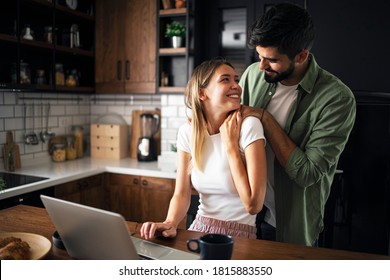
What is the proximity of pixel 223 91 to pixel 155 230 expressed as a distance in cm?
57

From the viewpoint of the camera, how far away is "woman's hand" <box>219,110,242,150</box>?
4.70 ft

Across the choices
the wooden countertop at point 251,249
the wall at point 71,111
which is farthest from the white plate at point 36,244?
the wall at point 71,111

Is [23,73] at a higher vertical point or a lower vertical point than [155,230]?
higher

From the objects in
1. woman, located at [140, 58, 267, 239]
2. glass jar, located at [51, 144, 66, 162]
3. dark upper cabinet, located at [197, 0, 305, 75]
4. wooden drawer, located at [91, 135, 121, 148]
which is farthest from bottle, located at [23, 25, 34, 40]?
woman, located at [140, 58, 267, 239]

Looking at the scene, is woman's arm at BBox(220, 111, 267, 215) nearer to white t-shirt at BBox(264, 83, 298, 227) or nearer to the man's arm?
the man's arm

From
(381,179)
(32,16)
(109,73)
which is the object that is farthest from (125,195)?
(381,179)

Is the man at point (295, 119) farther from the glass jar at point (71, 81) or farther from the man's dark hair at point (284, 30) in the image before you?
the glass jar at point (71, 81)

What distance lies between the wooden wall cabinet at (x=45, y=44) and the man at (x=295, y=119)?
1647 mm

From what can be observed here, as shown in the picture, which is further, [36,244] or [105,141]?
[105,141]

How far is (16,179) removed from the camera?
258 centimetres

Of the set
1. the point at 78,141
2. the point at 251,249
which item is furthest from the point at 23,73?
the point at 251,249

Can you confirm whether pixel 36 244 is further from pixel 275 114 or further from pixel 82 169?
pixel 82 169

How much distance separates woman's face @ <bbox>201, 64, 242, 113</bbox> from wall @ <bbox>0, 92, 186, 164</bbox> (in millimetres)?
1753
